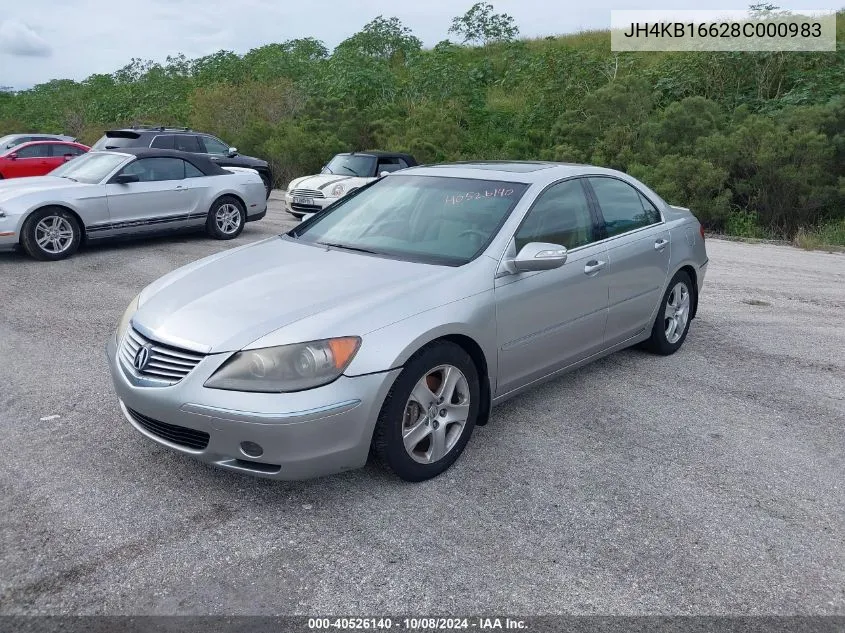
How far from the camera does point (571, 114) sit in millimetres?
19391

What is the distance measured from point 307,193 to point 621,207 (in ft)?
31.8

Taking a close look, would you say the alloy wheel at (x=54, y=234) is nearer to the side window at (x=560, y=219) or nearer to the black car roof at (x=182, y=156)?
the black car roof at (x=182, y=156)

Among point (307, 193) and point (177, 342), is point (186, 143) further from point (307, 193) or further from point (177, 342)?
point (177, 342)

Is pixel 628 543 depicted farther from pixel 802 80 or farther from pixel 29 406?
pixel 802 80

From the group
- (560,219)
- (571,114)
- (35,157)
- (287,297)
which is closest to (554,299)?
(560,219)

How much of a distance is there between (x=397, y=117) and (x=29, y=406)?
70.1ft

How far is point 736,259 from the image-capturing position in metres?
11.4

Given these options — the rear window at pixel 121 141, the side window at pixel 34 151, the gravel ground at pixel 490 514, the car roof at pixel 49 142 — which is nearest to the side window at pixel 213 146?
the rear window at pixel 121 141

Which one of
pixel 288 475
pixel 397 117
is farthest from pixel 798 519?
pixel 397 117

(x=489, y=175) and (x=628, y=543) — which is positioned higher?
(x=489, y=175)

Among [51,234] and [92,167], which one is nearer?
[51,234]

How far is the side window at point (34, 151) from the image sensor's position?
62.9 feet

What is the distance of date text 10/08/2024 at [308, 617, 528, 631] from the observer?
9.25 ft

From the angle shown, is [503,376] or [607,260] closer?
[503,376]
